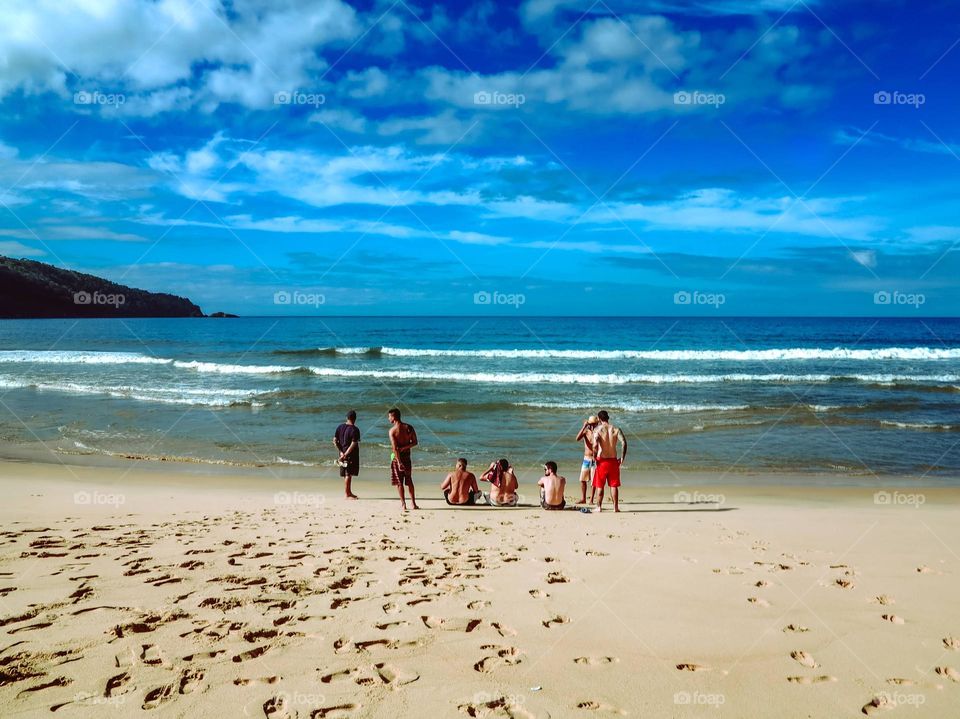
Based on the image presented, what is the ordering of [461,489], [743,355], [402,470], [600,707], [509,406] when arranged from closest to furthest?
[600,707] < [402,470] < [461,489] < [509,406] < [743,355]

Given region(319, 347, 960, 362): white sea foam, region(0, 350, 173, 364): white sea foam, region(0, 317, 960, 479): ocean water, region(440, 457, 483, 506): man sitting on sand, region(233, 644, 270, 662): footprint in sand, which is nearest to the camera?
region(233, 644, 270, 662): footprint in sand

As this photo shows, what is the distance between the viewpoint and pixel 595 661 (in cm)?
402

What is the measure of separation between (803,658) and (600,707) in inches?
62.4

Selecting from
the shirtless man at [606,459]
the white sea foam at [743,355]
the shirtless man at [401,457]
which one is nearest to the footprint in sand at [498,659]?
the shirtless man at [401,457]

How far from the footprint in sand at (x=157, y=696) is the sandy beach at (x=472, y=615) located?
1 centimetres

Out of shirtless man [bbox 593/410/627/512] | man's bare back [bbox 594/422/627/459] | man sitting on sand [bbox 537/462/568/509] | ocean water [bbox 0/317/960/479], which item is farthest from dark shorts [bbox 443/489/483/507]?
ocean water [bbox 0/317/960/479]

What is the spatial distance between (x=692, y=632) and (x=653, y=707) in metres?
1.09

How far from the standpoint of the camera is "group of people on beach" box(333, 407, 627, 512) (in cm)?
900

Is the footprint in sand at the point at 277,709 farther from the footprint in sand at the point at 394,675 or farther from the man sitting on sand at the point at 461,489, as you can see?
the man sitting on sand at the point at 461,489

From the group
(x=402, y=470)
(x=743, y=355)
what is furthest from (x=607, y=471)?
(x=743, y=355)

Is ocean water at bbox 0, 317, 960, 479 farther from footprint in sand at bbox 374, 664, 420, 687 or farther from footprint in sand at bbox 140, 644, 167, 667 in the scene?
footprint in sand at bbox 374, 664, 420, 687

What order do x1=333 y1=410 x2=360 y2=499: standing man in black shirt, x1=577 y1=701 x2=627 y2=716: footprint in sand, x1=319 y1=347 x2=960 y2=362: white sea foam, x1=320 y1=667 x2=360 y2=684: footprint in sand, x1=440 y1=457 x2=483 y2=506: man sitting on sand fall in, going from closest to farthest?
x1=577 y1=701 x2=627 y2=716: footprint in sand
x1=320 y1=667 x2=360 y2=684: footprint in sand
x1=440 y1=457 x2=483 y2=506: man sitting on sand
x1=333 y1=410 x2=360 y2=499: standing man in black shirt
x1=319 y1=347 x2=960 y2=362: white sea foam

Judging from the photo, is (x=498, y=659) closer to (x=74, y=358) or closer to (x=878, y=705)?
(x=878, y=705)

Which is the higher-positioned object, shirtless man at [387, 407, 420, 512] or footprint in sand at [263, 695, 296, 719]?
shirtless man at [387, 407, 420, 512]
